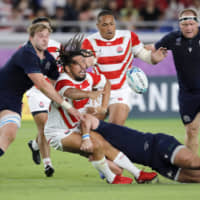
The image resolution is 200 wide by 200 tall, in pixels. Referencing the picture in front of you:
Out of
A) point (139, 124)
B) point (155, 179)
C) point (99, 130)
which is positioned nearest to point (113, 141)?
point (99, 130)

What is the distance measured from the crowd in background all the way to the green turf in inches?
255

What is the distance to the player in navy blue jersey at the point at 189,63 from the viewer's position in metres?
8.11

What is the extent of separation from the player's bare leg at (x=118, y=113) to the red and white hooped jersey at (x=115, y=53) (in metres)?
0.33

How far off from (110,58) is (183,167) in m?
3.06

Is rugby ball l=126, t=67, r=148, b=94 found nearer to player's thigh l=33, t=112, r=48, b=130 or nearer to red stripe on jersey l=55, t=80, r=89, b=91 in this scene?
red stripe on jersey l=55, t=80, r=89, b=91

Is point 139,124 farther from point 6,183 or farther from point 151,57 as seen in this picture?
point 6,183

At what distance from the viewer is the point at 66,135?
6590 mm

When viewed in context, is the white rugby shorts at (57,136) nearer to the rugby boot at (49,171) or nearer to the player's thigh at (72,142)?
the player's thigh at (72,142)

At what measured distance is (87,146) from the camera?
629cm

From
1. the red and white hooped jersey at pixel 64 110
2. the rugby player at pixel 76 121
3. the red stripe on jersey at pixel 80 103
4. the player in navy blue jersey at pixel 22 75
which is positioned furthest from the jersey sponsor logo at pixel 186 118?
the player in navy blue jersey at pixel 22 75

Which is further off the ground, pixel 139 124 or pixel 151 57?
pixel 151 57

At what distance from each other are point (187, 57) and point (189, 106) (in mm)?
703

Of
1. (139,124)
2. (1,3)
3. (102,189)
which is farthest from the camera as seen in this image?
(1,3)

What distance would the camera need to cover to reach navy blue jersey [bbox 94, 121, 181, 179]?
6.18m
